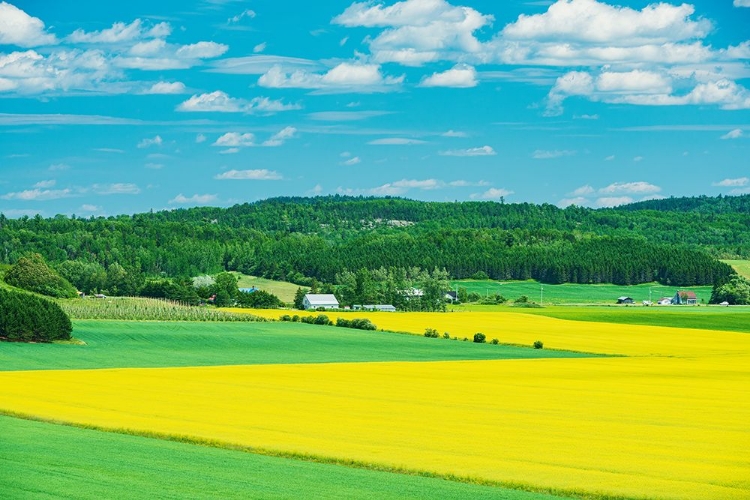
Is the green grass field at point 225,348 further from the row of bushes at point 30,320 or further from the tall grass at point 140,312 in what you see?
the tall grass at point 140,312

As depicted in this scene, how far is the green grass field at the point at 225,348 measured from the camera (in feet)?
241

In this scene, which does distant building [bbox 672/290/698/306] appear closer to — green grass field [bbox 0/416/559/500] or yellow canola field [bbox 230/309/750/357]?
yellow canola field [bbox 230/309/750/357]

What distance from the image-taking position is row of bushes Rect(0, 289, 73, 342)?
84250 millimetres

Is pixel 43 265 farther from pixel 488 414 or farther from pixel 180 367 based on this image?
pixel 488 414

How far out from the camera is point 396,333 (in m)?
104

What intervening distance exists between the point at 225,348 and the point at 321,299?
2987 inches

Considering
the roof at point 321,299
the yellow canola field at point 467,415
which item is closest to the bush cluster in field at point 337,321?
the roof at point 321,299

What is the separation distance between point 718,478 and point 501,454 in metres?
6.50

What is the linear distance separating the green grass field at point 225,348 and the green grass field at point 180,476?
37.6 m

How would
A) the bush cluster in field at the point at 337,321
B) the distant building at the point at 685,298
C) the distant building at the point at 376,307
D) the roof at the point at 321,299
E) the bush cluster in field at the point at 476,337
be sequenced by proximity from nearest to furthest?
1. the bush cluster in field at the point at 476,337
2. the bush cluster in field at the point at 337,321
3. the distant building at the point at 376,307
4. the roof at the point at 321,299
5. the distant building at the point at 685,298

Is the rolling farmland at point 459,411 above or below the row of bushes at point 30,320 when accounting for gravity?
below

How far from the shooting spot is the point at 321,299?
163m

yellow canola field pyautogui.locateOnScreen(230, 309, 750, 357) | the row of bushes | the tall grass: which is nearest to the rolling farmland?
the row of bushes

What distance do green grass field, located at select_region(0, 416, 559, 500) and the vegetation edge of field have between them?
50 centimetres
